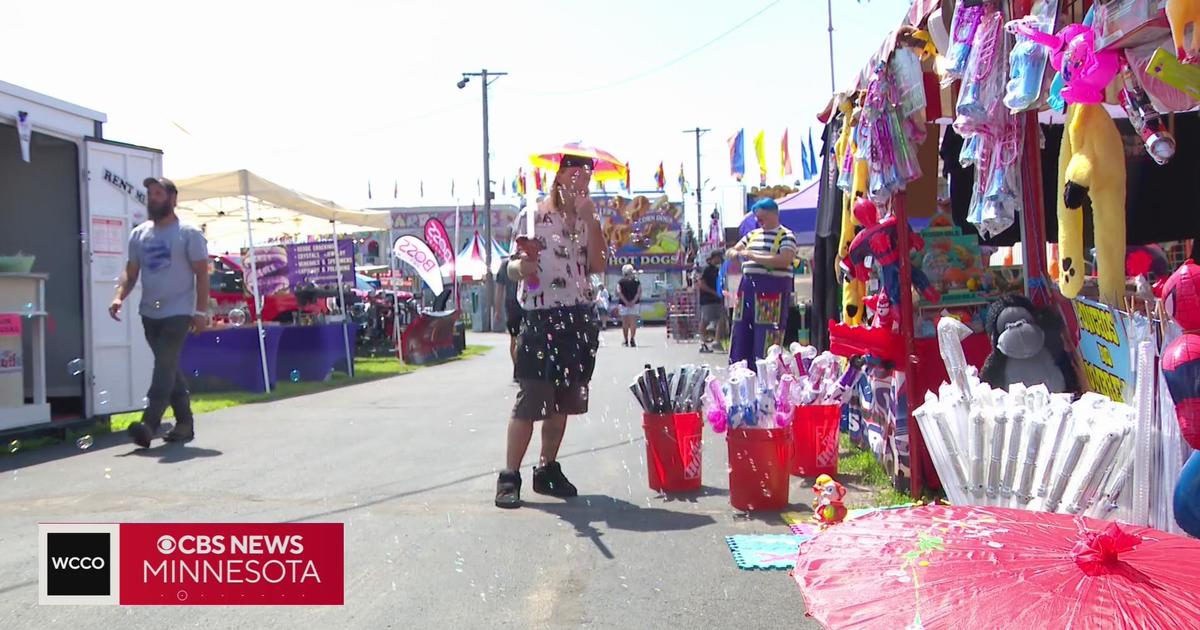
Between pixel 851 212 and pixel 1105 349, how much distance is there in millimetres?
2496

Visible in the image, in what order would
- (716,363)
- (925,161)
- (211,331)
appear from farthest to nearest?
(716,363)
(211,331)
(925,161)

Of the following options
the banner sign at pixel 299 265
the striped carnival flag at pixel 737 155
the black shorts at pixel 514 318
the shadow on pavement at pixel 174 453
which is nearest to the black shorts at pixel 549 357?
the shadow on pavement at pixel 174 453

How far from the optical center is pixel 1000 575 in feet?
5.10

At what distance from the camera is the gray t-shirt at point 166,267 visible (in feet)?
21.2

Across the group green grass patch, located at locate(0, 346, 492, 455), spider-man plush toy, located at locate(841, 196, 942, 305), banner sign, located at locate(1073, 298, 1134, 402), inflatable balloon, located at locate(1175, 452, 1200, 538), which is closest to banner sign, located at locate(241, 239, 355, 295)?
green grass patch, located at locate(0, 346, 492, 455)

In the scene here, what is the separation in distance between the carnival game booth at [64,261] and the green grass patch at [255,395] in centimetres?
16

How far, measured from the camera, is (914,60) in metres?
4.23

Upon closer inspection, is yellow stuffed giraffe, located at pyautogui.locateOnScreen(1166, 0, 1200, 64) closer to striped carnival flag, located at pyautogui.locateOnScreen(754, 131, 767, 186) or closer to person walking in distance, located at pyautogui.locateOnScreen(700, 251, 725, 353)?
person walking in distance, located at pyautogui.locateOnScreen(700, 251, 725, 353)

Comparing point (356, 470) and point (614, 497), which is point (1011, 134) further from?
point (356, 470)

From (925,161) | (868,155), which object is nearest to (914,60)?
(868,155)

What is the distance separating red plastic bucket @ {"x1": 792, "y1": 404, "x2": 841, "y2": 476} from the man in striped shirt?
5.65 ft

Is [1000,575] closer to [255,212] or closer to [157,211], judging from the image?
[157,211]

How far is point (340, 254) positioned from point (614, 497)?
38.3 feet

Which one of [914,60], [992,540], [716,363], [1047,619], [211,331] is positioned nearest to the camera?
[1047,619]
